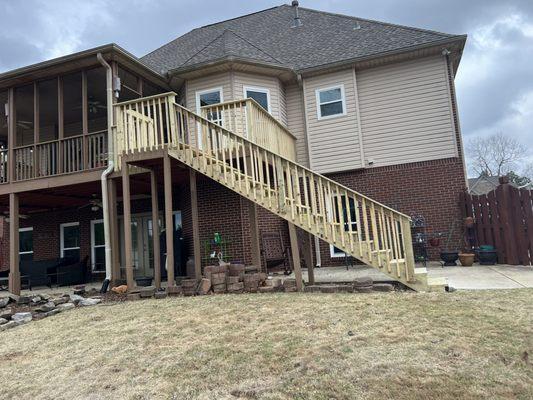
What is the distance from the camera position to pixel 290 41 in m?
12.6

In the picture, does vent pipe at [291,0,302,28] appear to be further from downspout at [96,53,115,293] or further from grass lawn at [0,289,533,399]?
grass lawn at [0,289,533,399]

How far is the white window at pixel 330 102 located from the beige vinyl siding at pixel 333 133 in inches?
3.5

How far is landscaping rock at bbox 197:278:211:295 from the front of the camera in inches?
265

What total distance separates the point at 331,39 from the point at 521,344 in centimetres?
1070

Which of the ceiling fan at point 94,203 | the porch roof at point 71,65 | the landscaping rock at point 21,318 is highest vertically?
the porch roof at point 71,65

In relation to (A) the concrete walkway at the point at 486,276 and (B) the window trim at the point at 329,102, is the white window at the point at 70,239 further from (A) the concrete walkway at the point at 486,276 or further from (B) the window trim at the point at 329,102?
(A) the concrete walkway at the point at 486,276

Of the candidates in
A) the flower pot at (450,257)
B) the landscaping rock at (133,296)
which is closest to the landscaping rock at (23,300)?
the landscaping rock at (133,296)

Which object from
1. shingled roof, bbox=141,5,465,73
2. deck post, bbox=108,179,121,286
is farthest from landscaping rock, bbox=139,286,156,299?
shingled roof, bbox=141,5,465,73

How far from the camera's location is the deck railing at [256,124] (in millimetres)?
7809

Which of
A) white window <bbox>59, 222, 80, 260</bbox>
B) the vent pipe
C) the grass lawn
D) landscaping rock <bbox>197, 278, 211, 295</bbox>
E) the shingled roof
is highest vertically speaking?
the vent pipe

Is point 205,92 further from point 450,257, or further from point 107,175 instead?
point 450,257

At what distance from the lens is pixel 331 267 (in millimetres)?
10500

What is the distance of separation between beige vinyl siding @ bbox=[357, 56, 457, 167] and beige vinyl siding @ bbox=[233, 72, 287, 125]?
7.20 ft

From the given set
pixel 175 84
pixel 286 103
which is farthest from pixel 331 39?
pixel 175 84
